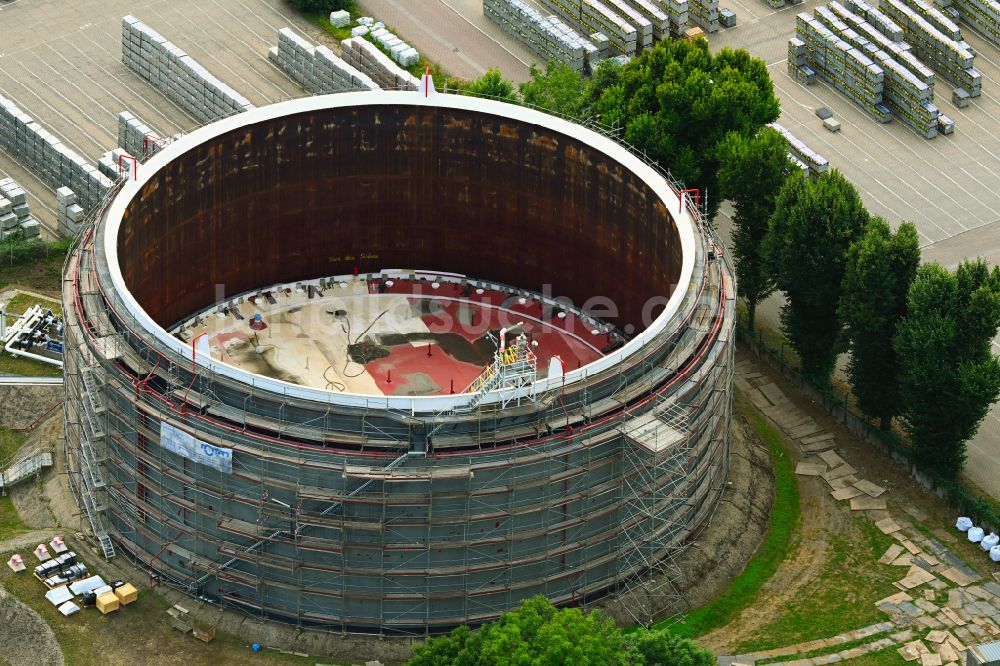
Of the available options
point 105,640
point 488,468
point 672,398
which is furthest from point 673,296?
point 105,640

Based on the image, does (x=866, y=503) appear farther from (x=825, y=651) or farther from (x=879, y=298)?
(x=825, y=651)

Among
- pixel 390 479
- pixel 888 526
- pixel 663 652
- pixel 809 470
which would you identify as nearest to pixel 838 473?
pixel 809 470

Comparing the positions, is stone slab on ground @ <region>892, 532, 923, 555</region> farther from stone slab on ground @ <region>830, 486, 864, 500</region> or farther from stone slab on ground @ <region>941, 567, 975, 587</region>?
stone slab on ground @ <region>830, 486, 864, 500</region>

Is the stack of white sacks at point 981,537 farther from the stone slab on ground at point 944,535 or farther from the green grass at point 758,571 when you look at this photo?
the green grass at point 758,571

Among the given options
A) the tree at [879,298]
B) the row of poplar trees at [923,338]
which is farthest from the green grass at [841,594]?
the tree at [879,298]

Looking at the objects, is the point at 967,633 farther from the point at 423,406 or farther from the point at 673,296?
the point at 423,406
